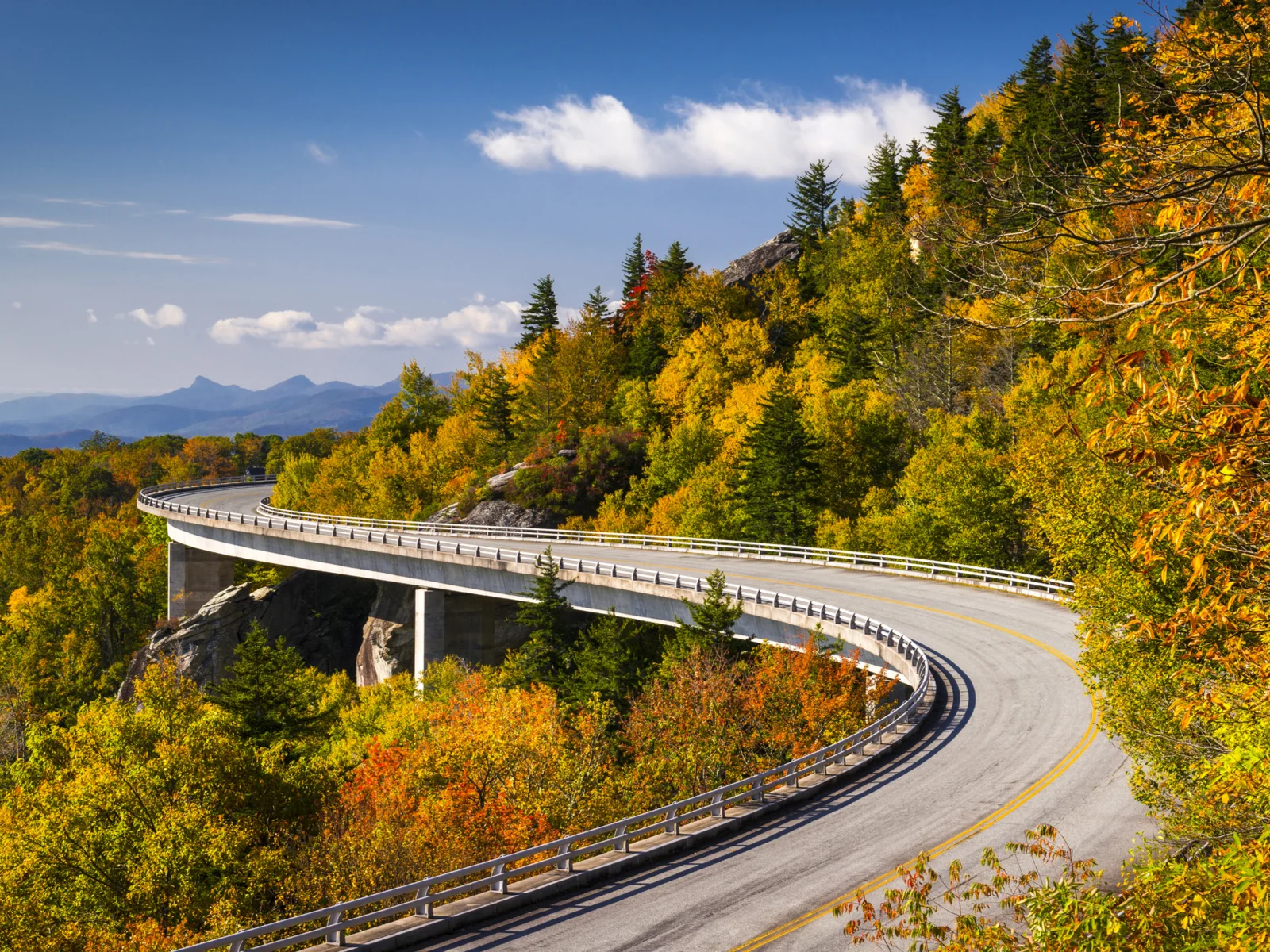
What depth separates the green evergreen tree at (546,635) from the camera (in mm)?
42875

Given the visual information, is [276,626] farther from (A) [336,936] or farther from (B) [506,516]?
(A) [336,936]

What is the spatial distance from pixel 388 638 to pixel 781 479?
1074 inches

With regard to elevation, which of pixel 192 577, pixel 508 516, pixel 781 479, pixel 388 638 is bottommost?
pixel 388 638

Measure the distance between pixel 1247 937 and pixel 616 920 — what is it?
9545 millimetres

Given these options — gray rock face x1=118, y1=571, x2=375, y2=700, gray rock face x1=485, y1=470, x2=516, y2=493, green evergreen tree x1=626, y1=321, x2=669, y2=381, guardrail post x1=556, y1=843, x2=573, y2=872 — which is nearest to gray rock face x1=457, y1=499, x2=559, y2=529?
gray rock face x1=485, y1=470, x2=516, y2=493

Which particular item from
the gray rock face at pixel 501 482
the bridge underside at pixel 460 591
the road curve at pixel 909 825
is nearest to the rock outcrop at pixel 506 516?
the gray rock face at pixel 501 482

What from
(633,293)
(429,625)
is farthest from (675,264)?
(429,625)

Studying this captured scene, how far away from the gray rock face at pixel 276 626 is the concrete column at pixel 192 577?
18.8 feet

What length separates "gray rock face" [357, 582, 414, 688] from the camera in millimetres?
60281

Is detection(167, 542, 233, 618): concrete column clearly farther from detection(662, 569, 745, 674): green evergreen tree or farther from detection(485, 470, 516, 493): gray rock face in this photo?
detection(662, 569, 745, 674): green evergreen tree

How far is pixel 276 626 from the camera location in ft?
223

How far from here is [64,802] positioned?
75.4 ft

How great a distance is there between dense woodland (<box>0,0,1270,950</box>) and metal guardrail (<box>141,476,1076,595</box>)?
3.10 metres

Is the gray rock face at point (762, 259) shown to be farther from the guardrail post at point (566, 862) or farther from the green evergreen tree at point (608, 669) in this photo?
the guardrail post at point (566, 862)
